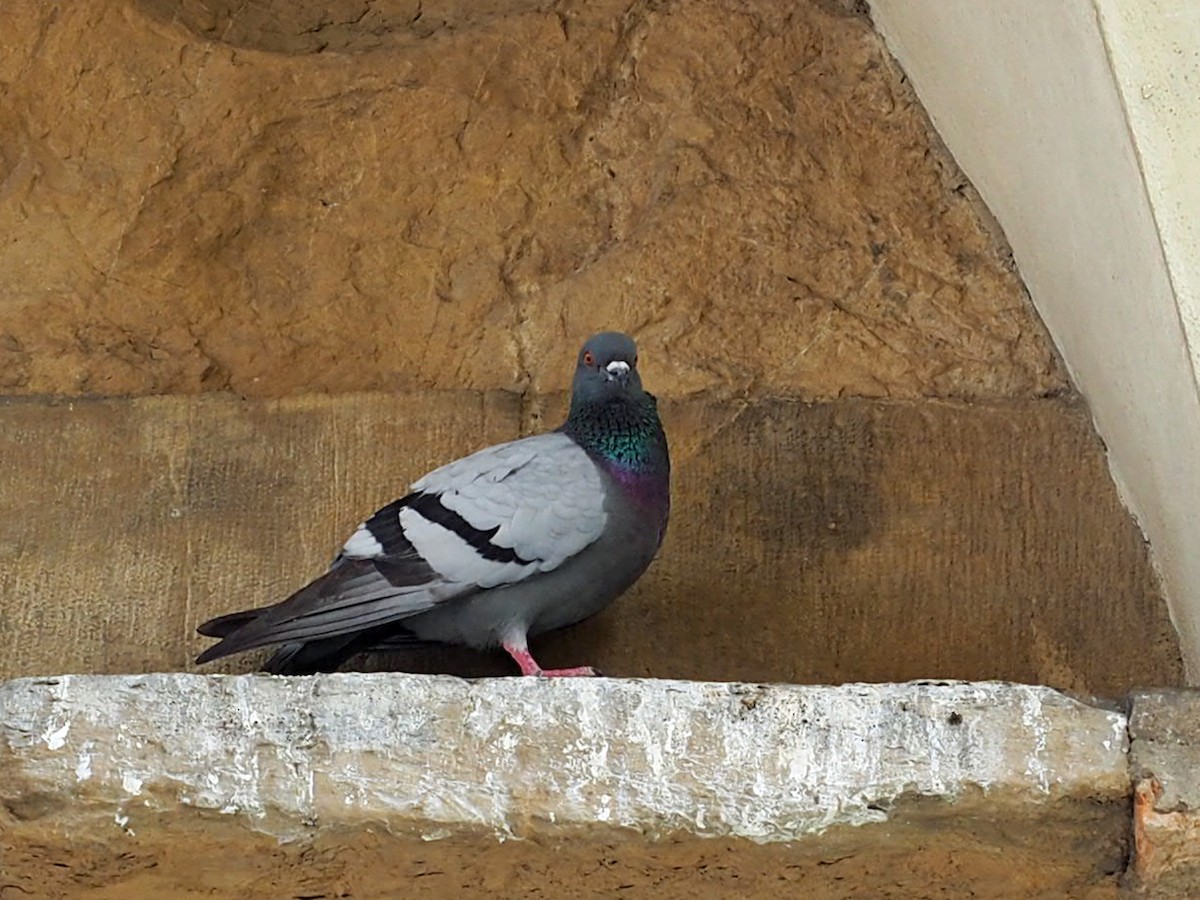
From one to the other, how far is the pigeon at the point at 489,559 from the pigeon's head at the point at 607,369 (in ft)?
0.22

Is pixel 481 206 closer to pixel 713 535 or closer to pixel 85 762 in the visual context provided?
pixel 713 535

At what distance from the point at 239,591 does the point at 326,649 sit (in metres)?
0.29

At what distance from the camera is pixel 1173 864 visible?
2.04m

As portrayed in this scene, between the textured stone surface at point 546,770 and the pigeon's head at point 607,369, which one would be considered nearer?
the textured stone surface at point 546,770

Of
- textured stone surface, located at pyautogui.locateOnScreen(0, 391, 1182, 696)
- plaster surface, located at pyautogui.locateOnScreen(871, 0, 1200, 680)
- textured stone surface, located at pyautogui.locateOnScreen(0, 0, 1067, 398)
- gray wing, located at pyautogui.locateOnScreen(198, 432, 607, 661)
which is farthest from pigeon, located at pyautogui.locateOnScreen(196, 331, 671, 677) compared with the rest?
plaster surface, located at pyautogui.locateOnScreen(871, 0, 1200, 680)

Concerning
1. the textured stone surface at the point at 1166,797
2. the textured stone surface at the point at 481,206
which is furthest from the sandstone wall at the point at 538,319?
the textured stone surface at the point at 1166,797

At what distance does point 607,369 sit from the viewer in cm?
253

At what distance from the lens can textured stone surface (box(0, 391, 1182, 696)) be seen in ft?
8.43

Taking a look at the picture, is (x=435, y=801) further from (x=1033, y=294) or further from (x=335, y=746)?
(x=1033, y=294)

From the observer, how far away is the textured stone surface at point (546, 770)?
2.03 metres

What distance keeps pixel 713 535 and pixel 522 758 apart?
720 millimetres

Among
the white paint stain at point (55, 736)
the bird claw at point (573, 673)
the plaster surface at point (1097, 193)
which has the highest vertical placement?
the plaster surface at point (1097, 193)

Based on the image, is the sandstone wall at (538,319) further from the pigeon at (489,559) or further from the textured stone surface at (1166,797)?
the textured stone surface at (1166,797)

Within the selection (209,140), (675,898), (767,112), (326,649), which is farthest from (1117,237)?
(209,140)
